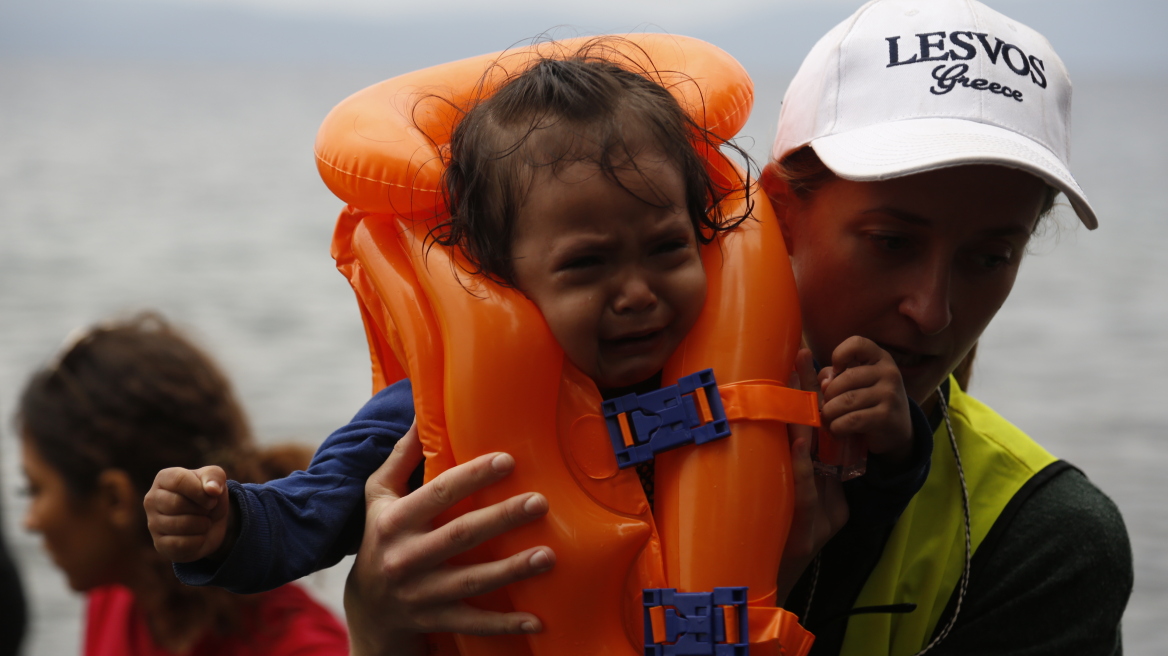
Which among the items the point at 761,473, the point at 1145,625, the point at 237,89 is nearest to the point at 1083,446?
the point at 1145,625

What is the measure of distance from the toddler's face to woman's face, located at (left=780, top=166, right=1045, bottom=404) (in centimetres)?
29

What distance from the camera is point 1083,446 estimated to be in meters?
8.73

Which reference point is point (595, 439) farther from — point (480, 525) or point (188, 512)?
point (188, 512)

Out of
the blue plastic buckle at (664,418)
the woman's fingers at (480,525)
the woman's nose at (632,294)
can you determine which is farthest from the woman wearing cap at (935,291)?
the woman's nose at (632,294)

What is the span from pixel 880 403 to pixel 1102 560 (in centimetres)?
63

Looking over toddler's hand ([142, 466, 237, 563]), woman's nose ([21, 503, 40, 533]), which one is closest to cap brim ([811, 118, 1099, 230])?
toddler's hand ([142, 466, 237, 563])

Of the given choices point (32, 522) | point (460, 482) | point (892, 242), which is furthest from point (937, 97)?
point (32, 522)

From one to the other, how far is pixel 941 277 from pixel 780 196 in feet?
1.29

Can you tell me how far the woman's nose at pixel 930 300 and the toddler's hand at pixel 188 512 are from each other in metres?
1.17

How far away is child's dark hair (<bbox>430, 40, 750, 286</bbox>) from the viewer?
1689mm

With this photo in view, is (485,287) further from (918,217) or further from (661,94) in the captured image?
(918,217)

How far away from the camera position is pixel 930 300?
5.78 feet

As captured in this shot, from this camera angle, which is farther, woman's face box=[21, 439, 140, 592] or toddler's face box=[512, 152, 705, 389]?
woman's face box=[21, 439, 140, 592]

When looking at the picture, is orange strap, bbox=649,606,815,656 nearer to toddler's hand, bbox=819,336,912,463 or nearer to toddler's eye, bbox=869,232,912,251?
toddler's hand, bbox=819,336,912,463
